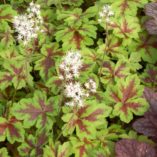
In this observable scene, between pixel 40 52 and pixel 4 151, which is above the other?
pixel 40 52

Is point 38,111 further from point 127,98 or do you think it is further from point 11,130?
point 127,98

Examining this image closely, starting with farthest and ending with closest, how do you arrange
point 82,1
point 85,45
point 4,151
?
point 82,1, point 85,45, point 4,151

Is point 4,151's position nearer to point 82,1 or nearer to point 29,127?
point 29,127

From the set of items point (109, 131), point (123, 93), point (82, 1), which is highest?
point (82, 1)

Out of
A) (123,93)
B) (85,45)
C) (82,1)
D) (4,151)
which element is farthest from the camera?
(82,1)

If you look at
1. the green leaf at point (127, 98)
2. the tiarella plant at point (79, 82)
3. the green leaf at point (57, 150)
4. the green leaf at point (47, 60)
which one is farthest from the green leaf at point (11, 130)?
the green leaf at point (127, 98)

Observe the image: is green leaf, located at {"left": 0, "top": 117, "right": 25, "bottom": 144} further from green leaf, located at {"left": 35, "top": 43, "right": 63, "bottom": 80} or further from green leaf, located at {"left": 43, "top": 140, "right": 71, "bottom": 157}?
green leaf, located at {"left": 35, "top": 43, "right": 63, "bottom": 80}

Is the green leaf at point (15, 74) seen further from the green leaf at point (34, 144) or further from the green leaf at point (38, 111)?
the green leaf at point (34, 144)

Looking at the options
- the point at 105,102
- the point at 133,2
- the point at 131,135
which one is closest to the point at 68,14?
the point at 133,2

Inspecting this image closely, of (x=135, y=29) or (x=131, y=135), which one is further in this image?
(x=135, y=29)
